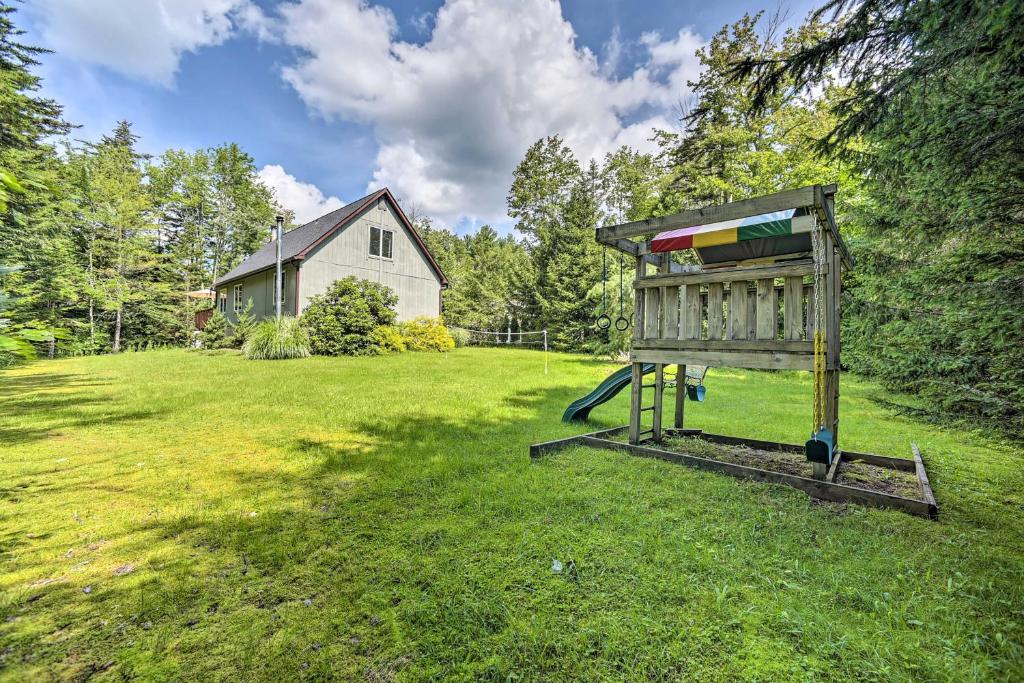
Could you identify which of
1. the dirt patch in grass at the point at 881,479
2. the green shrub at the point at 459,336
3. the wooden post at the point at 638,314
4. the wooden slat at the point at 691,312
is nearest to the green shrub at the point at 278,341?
the green shrub at the point at 459,336

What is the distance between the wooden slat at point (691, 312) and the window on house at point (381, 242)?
17.9 meters

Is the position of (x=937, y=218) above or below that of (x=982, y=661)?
above

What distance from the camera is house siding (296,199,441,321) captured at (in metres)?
18.0

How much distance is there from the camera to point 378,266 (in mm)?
19891

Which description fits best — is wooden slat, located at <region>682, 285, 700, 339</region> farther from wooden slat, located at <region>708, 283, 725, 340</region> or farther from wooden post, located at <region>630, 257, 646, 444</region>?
wooden post, located at <region>630, 257, 646, 444</region>

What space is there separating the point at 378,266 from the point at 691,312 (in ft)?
58.9

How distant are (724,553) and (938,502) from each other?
2475mm

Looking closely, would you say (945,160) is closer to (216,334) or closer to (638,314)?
(638,314)

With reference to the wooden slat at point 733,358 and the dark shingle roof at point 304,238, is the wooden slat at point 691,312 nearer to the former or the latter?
the wooden slat at point 733,358

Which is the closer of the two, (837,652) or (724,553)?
(837,652)

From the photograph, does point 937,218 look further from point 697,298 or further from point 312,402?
point 312,402

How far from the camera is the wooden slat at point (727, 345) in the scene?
3.88m

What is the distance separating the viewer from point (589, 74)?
15.3m

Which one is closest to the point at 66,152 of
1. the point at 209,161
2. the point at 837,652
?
the point at 209,161
